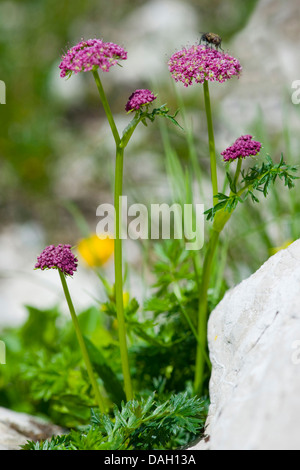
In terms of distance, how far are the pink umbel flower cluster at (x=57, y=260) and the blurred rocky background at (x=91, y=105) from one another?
6.73 ft

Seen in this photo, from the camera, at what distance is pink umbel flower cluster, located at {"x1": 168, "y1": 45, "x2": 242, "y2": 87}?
1252 mm

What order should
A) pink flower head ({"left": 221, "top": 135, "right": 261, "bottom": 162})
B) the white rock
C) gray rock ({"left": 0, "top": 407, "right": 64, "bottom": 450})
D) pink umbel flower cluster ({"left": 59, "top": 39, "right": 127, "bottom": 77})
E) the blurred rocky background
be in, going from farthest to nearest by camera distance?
the blurred rocky background → gray rock ({"left": 0, "top": 407, "right": 64, "bottom": 450}) → pink flower head ({"left": 221, "top": 135, "right": 261, "bottom": 162}) → pink umbel flower cluster ({"left": 59, "top": 39, "right": 127, "bottom": 77}) → the white rock

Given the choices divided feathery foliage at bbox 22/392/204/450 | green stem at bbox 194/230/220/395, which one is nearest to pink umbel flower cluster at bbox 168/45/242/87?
green stem at bbox 194/230/220/395

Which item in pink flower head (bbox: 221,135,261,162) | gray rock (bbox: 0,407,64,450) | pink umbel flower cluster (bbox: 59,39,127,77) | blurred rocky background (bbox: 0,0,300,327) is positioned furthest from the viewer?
blurred rocky background (bbox: 0,0,300,327)

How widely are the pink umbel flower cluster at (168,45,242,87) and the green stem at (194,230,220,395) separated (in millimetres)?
377

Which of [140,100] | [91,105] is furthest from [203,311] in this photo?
[91,105]

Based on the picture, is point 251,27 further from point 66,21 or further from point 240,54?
point 66,21

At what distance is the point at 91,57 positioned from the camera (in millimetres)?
1175

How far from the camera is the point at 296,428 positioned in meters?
0.93

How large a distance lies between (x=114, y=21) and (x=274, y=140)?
324 cm

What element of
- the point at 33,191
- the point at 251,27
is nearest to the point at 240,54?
the point at 251,27

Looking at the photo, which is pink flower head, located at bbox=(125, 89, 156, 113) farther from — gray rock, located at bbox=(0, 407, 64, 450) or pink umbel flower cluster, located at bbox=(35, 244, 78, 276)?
gray rock, located at bbox=(0, 407, 64, 450)

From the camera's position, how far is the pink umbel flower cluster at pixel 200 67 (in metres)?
1.25
